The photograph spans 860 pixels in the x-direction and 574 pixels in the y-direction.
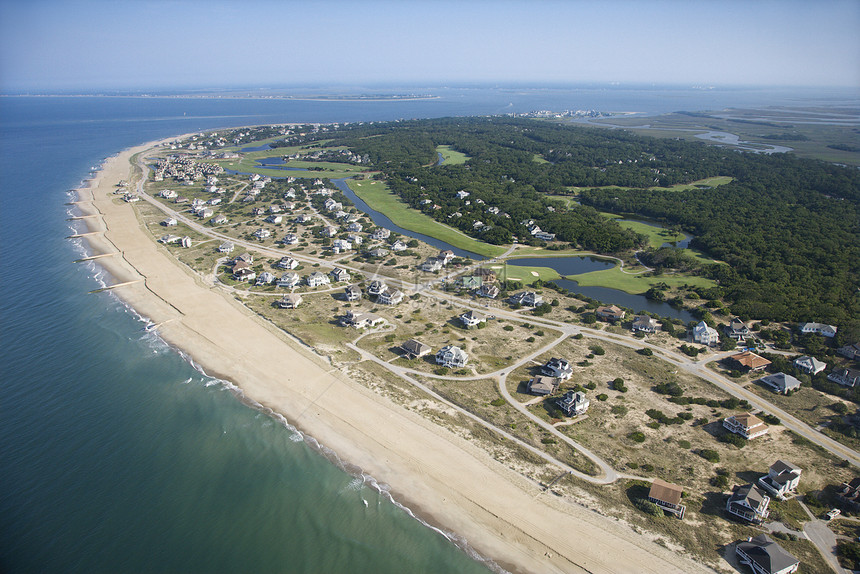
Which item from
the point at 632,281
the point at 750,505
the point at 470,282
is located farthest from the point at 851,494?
the point at 470,282

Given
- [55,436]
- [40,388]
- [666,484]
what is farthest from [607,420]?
[40,388]

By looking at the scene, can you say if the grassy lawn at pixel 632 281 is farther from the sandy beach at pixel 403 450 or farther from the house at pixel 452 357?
the sandy beach at pixel 403 450

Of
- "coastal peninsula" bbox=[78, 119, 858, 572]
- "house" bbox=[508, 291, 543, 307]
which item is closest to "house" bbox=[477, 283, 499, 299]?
"coastal peninsula" bbox=[78, 119, 858, 572]

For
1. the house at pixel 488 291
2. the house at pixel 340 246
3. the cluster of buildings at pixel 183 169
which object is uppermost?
the cluster of buildings at pixel 183 169

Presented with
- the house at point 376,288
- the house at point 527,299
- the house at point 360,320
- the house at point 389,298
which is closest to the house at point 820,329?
the house at point 527,299

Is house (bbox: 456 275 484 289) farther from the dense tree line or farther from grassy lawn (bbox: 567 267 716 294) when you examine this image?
the dense tree line

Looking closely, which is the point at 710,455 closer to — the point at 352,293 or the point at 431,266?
the point at 352,293
